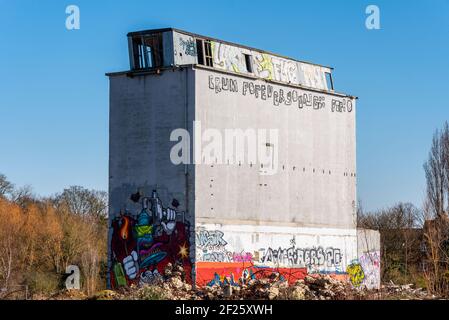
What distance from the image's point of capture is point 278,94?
39.4 m

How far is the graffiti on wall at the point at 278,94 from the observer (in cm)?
3669

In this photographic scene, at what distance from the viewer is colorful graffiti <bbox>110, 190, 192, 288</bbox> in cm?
3500

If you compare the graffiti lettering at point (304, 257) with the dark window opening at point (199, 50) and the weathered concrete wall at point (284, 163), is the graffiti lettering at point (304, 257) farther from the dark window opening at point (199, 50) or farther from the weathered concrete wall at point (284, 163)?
the dark window opening at point (199, 50)

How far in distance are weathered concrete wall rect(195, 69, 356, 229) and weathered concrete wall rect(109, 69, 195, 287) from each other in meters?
0.80

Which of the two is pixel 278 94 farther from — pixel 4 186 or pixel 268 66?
pixel 4 186

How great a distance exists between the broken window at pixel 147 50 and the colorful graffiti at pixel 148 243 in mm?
5380

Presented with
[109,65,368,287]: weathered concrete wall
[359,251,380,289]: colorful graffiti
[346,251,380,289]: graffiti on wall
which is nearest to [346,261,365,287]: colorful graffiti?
[346,251,380,289]: graffiti on wall

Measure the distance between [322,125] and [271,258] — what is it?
7258mm

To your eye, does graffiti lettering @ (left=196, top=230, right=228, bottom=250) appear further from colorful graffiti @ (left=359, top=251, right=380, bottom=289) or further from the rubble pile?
colorful graffiti @ (left=359, top=251, right=380, bottom=289)

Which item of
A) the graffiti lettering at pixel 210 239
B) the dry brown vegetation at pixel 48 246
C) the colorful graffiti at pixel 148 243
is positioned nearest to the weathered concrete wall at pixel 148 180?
the colorful graffiti at pixel 148 243
